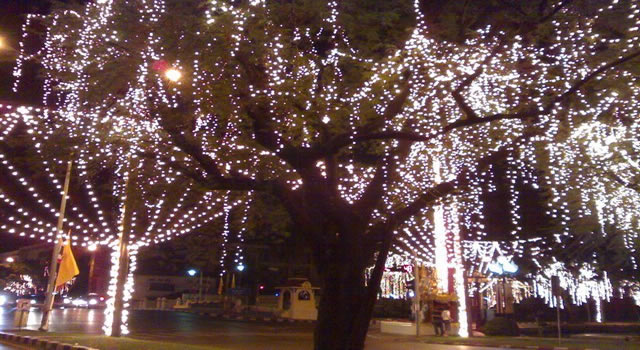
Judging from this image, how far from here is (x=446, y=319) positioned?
71.2ft

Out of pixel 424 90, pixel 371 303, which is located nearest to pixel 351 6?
pixel 424 90

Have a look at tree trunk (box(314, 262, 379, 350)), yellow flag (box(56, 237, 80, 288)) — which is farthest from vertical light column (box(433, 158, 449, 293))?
yellow flag (box(56, 237, 80, 288))

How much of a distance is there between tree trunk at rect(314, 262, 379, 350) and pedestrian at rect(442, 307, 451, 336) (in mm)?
13798

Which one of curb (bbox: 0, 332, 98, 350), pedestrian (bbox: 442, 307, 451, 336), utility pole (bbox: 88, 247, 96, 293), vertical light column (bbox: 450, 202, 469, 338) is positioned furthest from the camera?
utility pole (bbox: 88, 247, 96, 293)

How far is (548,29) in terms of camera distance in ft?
28.9

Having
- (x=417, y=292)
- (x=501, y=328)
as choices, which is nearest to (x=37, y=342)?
(x=417, y=292)

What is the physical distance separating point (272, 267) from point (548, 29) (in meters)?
39.3

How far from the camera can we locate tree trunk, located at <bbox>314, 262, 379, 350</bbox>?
27.8 feet

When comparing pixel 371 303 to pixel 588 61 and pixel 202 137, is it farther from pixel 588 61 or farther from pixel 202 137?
pixel 588 61

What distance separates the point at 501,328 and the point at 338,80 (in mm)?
15266

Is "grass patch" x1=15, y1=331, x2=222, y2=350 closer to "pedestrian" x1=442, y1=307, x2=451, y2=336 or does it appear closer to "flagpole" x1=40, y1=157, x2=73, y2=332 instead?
"flagpole" x1=40, y1=157, x2=73, y2=332

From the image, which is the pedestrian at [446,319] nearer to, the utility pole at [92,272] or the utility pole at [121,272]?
the utility pole at [121,272]

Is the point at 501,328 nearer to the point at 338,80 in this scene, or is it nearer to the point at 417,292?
the point at 417,292

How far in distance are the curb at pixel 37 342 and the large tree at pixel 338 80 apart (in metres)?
5.91
